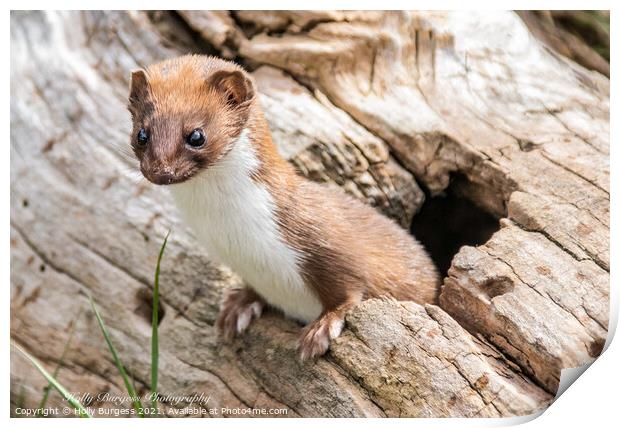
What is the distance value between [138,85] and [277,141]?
0.72m

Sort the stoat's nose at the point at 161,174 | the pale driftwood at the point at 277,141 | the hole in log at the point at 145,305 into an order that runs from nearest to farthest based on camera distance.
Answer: the stoat's nose at the point at 161,174 < the pale driftwood at the point at 277,141 < the hole in log at the point at 145,305

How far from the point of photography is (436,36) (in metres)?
3.10

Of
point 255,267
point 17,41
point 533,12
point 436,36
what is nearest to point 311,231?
point 255,267

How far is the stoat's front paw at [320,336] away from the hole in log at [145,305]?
2.16 ft

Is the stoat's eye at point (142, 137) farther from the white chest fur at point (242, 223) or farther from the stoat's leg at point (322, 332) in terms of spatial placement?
the stoat's leg at point (322, 332)

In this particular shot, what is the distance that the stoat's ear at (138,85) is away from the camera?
2412 mm

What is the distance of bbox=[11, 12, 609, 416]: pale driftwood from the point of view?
283 cm

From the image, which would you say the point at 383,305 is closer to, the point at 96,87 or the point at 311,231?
the point at 311,231

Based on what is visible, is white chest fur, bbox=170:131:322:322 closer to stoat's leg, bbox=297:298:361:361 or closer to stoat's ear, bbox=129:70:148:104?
stoat's leg, bbox=297:298:361:361

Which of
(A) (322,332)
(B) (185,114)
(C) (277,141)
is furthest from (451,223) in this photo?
(B) (185,114)

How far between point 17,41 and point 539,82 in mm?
1948

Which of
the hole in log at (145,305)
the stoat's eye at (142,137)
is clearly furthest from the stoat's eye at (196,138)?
the hole in log at (145,305)

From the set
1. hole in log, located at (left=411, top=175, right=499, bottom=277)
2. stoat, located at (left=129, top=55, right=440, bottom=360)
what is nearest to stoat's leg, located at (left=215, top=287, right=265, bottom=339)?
stoat, located at (left=129, top=55, right=440, bottom=360)

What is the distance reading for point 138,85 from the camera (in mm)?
2428
